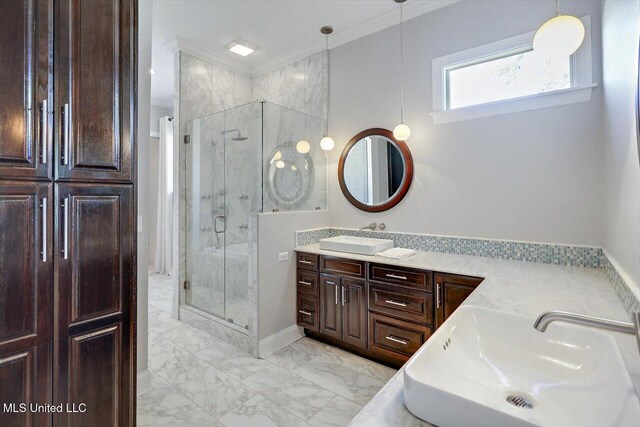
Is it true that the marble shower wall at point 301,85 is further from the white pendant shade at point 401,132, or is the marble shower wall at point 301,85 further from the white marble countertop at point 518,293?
the white marble countertop at point 518,293

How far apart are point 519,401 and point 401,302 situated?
1.47 meters

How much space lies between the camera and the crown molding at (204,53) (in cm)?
343

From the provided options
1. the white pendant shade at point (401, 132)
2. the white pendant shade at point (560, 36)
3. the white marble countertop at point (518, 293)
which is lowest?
the white marble countertop at point (518, 293)

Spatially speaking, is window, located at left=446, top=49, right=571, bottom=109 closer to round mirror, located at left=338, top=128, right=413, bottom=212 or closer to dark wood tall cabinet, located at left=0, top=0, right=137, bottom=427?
round mirror, located at left=338, top=128, right=413, bottom=212

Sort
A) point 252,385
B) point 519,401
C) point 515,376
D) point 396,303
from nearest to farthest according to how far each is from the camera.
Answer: point 519,401, point 515,376, point 252,385, point 396,303

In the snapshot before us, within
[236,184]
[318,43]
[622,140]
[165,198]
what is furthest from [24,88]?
[165,198]

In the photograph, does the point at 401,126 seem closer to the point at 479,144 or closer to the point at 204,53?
the point at 479,144

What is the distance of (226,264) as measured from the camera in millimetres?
3256

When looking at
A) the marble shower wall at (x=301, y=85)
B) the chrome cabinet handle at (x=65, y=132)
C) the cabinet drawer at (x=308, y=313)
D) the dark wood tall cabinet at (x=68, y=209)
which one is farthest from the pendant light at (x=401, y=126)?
the chrome cabinet handle at (x=65, y=132)

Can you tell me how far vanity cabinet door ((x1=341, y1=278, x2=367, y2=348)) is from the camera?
256 centimetres

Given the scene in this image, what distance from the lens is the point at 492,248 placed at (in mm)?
2506

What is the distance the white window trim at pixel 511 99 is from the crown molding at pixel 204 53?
2.46m

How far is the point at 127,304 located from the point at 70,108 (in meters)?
0.94

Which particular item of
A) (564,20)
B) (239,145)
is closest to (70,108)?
(239,145)
